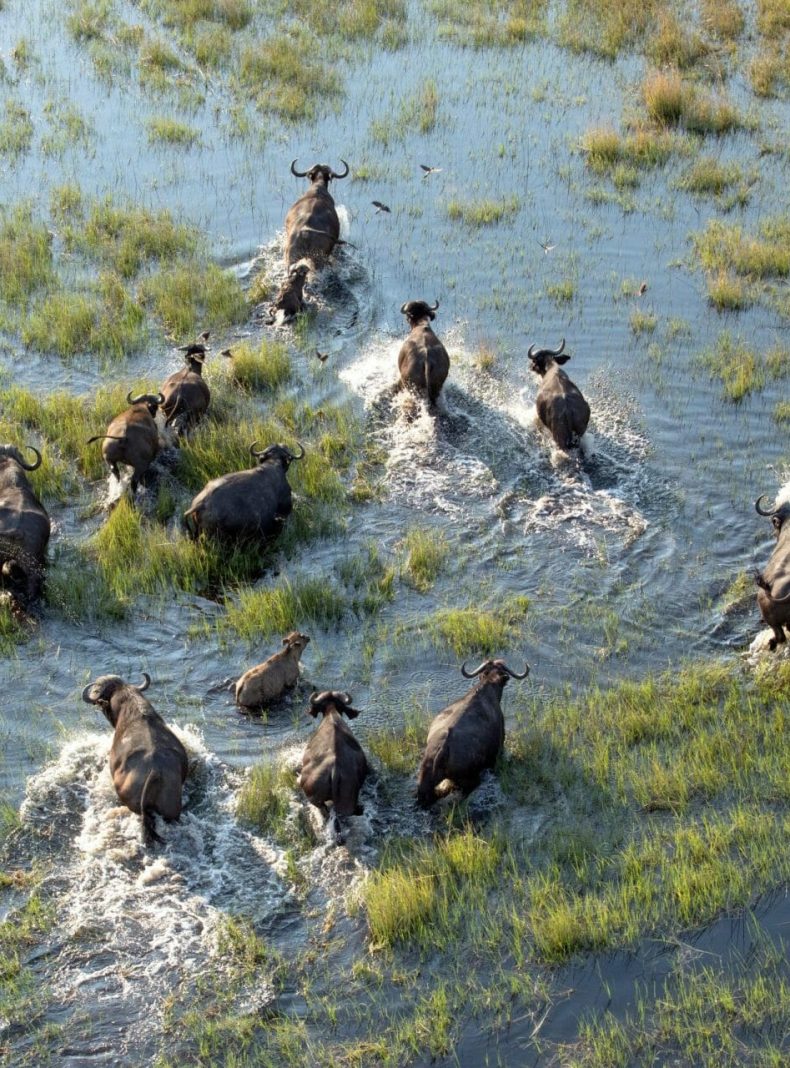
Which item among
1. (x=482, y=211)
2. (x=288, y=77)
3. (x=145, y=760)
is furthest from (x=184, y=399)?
(x=288, y=77)

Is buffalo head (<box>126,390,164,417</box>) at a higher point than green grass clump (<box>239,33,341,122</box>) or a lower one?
lower

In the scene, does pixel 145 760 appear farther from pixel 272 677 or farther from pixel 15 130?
pixel 15 130

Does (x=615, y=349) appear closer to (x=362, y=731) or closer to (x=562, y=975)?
(x=362, y=731)

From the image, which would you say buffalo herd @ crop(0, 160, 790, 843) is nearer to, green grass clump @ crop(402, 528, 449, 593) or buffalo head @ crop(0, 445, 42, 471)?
buffalo head @ crop(0, 445, 42, 471)

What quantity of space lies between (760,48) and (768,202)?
6.58 m

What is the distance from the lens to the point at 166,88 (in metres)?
22.3

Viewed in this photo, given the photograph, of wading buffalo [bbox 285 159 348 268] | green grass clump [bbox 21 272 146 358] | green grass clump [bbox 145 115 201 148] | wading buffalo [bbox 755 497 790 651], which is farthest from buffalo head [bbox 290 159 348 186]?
wading buffalo [bbox 755 497 790 651]

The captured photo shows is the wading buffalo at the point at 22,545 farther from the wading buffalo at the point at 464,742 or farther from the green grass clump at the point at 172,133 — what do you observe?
the green grass clump at the point at 172,133

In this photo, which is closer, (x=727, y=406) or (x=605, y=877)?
(x=605, y=877)

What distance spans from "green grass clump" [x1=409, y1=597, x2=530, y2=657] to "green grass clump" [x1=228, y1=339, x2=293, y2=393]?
4.35 m

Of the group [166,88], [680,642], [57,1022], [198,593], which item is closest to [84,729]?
[198,593]

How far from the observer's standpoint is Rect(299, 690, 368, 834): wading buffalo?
8695 millimetres

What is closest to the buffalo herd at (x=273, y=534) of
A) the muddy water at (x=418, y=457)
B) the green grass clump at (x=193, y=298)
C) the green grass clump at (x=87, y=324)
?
the muddy water at (x=418, y=457)

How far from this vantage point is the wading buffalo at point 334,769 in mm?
8695
